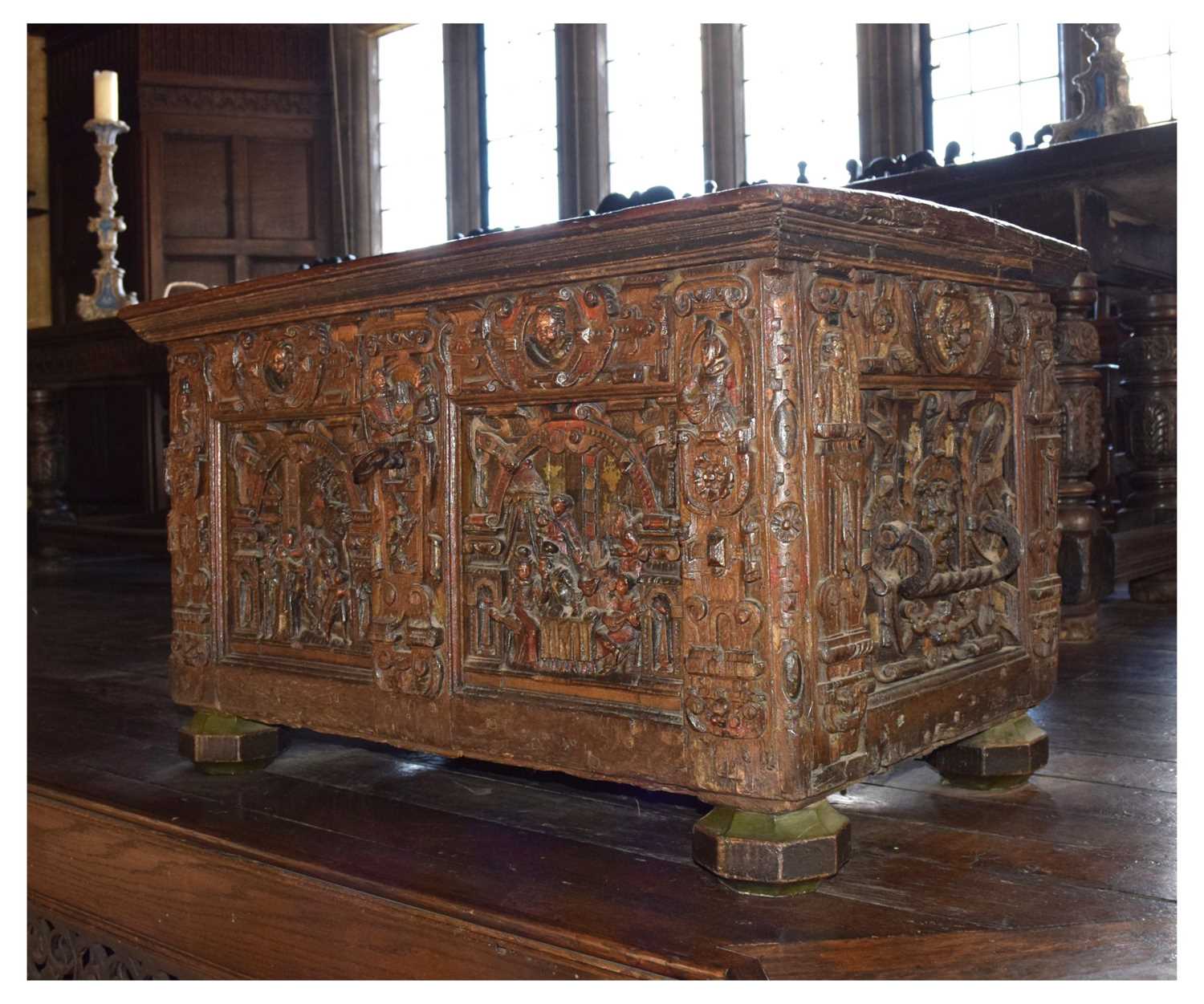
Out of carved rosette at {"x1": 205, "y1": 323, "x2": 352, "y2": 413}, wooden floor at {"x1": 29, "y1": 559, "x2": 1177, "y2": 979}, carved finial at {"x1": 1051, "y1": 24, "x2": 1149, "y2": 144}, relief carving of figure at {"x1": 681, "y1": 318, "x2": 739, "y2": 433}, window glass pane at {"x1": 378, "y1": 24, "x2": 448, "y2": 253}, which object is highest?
window glass pane at {"x1": 378, "y1": 24, "x2": 448, "y2": 253}

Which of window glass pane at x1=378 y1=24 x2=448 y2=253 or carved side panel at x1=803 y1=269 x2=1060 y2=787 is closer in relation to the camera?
carved side panel at x1=803 y1=269 x2=1060 y2=787

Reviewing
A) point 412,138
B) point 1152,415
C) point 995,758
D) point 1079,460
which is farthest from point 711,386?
point 412,138

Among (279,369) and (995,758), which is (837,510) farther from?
(279,369)

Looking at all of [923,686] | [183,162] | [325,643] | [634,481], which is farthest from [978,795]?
[183,162]

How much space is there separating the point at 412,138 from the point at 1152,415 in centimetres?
657

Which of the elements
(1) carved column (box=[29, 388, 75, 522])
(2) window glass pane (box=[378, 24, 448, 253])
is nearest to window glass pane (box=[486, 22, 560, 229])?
A: (2) window glass pane (box=[378, 24, 448, 253])

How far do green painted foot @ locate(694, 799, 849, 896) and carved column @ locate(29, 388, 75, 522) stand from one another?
17.2 feet

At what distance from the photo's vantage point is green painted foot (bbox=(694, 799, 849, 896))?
138 centimetres

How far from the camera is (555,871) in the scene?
1466mm

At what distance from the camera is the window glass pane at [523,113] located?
27.5 ft

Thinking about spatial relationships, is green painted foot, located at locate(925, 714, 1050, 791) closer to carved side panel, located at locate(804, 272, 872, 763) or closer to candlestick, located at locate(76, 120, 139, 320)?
carved side panel, located at locate(804, 272, 872, 763)

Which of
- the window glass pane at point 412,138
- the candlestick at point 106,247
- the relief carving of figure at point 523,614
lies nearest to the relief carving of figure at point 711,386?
the relief carving of figure at point 523,614

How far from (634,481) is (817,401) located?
0.77ft

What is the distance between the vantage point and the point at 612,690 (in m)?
1.51
